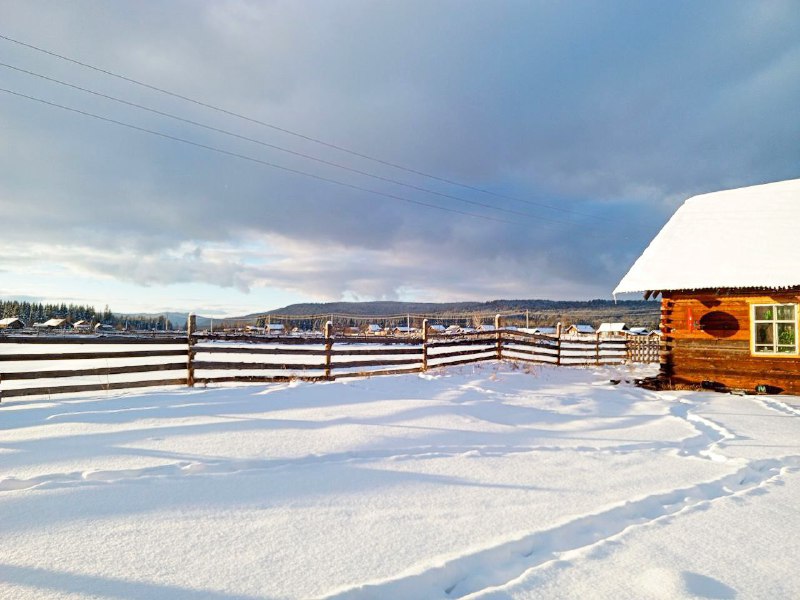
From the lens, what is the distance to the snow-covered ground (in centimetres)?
288

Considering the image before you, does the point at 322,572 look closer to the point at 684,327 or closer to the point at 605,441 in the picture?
the point at 605,441

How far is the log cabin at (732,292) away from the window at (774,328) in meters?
0.02

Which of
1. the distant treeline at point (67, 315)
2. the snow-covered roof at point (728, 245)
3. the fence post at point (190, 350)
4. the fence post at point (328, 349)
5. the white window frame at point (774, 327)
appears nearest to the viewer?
the fence post at point (190, 350)

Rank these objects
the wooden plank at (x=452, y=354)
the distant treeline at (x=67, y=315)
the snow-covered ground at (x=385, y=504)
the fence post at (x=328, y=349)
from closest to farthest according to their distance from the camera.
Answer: the snow-covered ground at (x=385, y=504)
the fence post at (x=328, y=349)
the wooden plank at (x=452, y=354)
the distant treeline at (x=67, y=315)

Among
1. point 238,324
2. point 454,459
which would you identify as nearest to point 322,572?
point 454,459

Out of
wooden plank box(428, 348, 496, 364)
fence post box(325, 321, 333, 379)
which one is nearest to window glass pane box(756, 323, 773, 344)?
wooden plank box(428, 348, 496, 364)

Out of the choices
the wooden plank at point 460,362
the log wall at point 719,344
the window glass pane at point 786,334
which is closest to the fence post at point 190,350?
the wooden plank at point 460,362

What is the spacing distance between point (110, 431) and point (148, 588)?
4420 mm

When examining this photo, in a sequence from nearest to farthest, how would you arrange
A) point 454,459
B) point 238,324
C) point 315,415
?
point 454,459
point 315,415
point 238,324

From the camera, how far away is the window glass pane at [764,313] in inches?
489

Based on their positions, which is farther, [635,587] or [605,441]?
[605,441]

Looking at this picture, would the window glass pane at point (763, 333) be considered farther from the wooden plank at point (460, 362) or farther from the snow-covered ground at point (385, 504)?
the wooden plank at point (460, 362)

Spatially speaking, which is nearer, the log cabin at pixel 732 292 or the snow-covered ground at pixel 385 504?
the snow-covered ground at pixel 385 504

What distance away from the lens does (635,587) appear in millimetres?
2844
